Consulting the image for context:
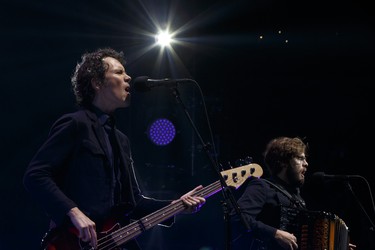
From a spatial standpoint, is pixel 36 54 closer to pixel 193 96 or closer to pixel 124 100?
pixel 193 96

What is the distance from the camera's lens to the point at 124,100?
11.0 ft

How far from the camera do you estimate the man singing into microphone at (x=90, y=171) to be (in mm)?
2670

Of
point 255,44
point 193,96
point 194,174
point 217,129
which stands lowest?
point 194,174

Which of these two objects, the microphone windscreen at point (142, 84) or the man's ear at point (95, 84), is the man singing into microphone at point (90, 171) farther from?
the microphone windscreen at point (142, 84)

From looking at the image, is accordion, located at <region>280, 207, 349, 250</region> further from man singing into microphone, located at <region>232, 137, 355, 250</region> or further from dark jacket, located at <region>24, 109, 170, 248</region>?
dark jacket, located at <region>24, 109, 170, 248</region>

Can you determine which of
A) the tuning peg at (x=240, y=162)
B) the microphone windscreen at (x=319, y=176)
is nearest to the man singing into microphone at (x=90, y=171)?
the tuning peg at (x=240, y=162)

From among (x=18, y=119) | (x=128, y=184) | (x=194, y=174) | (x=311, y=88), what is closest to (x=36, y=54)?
(x=18, y=119)

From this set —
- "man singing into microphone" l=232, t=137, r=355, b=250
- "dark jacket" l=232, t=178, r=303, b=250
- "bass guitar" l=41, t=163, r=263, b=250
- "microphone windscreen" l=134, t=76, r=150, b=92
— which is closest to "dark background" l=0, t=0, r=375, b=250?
"man singing into microphone" l=232, t=137, r=355, b=250

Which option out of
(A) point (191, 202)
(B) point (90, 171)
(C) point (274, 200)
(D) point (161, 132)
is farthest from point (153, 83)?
(D) point (161, 132)

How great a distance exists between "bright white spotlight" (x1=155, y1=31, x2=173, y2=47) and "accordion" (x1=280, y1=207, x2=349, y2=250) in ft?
15.7

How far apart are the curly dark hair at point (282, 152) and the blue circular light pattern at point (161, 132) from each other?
2.85 metres

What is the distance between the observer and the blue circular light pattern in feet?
25.0

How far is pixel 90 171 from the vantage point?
2910 mm

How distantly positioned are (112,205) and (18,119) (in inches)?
151
